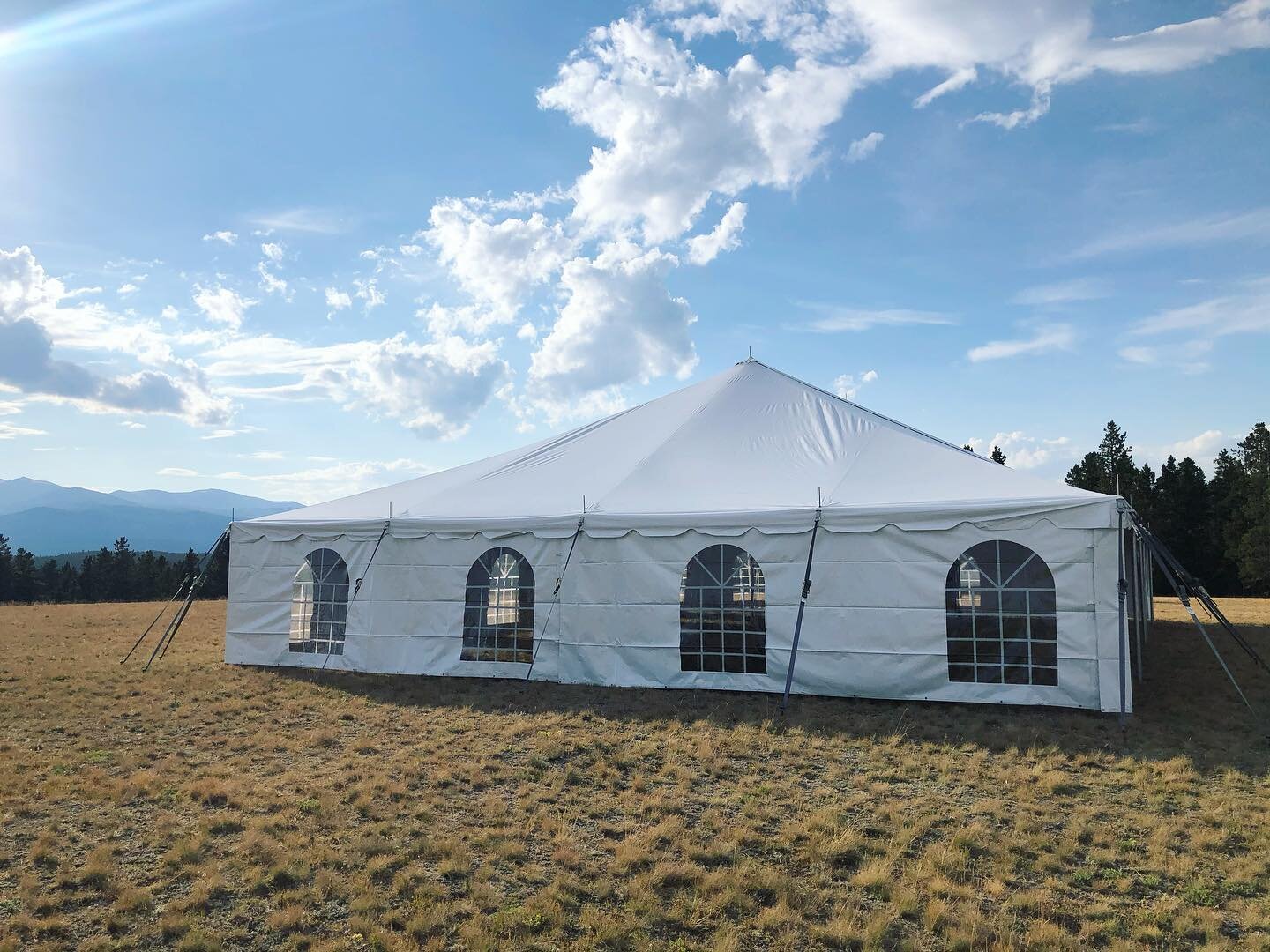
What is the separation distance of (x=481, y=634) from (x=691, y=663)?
242 cm

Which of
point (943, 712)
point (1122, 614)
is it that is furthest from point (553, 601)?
point (1122, 614)

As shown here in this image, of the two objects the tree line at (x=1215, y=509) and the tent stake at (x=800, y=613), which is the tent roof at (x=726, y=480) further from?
the tree line at (x=1215, y=509)

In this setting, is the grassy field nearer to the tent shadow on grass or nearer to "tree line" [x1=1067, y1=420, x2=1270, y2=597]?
the tent shadow on grass

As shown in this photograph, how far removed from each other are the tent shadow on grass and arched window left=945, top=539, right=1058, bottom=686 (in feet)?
1.18

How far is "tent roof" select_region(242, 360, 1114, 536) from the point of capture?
7.48m

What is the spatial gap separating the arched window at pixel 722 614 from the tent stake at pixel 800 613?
400 millimetres

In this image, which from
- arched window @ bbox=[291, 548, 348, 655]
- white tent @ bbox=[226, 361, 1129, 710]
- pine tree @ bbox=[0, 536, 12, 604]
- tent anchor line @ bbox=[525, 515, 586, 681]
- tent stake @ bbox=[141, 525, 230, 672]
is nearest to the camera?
white tent @ bbox=[226, 361, 1129, 710]

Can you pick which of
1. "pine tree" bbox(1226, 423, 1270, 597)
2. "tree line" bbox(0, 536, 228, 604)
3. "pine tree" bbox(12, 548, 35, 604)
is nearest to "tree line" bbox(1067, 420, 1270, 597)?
"pine tree" bbox(1226, 423, 1270, 597)

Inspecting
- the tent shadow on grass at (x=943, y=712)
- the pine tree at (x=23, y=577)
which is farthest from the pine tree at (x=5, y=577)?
the tent shadow on grass at (x=943, y=712)

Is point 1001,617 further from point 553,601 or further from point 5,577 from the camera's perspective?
point 5,577

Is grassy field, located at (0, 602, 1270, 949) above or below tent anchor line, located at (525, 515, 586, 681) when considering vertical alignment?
below

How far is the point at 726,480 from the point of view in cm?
859

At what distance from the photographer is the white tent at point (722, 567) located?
7.05 metres

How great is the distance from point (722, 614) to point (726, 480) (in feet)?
4.98
